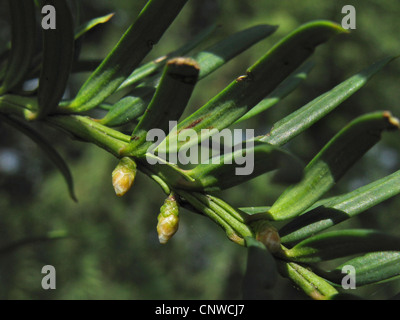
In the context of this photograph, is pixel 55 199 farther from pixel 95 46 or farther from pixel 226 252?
pixel 95 46

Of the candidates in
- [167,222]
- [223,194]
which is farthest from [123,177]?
[223,194]

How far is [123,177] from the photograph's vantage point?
441mm

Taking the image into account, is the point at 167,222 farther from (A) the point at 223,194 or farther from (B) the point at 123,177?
(A) the point at 223,194

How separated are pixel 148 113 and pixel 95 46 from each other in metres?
2.04

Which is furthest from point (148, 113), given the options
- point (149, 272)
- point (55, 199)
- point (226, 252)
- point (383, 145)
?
point (383, 145)

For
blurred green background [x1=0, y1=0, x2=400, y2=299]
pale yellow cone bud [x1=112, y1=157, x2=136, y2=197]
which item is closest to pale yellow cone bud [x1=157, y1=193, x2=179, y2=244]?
pale yellow cone bud [x1=112, y1=157, x2=136, y2=197]

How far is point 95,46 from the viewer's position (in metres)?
2.34

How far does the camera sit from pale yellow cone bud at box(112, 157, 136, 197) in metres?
0.44

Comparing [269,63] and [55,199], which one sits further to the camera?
[55,199]

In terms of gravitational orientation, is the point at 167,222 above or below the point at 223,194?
below

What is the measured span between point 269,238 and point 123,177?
150 millimetres

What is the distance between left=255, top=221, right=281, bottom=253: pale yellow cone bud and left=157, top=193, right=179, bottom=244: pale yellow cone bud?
3.1 inches

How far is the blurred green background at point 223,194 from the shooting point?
1784 millimetres
